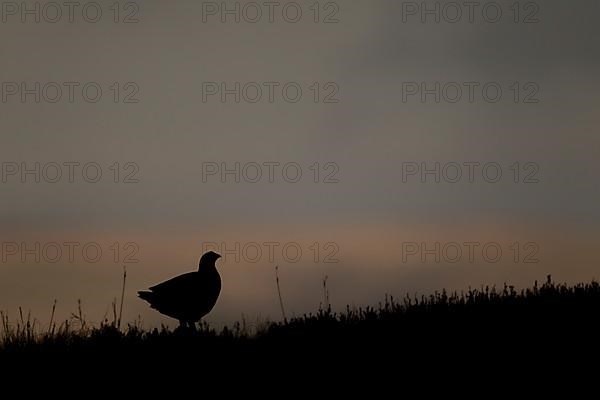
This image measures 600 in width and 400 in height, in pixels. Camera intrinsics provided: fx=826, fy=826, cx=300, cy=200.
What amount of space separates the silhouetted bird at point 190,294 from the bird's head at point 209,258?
0.02m

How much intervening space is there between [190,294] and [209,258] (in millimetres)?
718

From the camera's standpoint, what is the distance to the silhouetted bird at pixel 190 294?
1166cm

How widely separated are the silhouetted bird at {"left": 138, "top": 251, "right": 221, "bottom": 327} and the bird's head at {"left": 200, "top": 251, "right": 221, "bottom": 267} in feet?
0.05

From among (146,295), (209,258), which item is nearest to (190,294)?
(209,258)

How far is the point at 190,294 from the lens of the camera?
38.5ft

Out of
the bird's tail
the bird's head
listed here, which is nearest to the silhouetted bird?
the bird's head

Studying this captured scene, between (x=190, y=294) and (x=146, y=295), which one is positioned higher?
(x=146, y=295)

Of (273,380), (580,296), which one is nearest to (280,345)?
(273,380)

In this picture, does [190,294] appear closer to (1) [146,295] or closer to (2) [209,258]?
Result: (2) [209,258]

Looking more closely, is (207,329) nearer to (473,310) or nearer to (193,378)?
(193,378)

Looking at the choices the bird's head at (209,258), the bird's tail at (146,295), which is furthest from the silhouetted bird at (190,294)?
the bird's tail at (146,295)

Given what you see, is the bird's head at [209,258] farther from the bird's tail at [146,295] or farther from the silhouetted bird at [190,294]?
the bird's tail at [146,295]

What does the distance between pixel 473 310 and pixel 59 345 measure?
5191mm

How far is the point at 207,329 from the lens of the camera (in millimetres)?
10281
